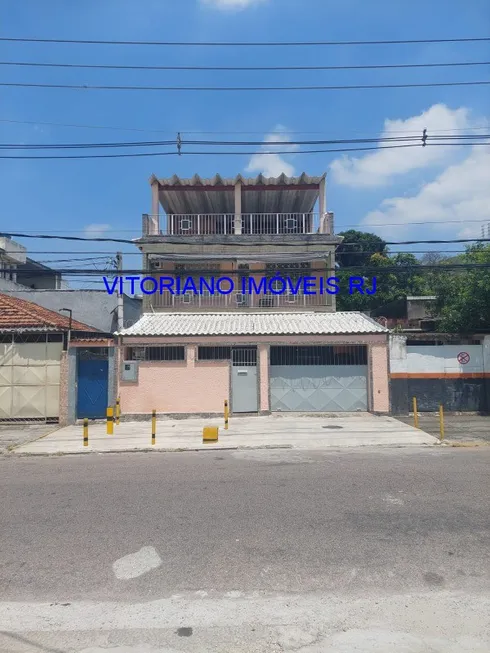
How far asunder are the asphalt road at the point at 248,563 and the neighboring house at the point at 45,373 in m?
8.18

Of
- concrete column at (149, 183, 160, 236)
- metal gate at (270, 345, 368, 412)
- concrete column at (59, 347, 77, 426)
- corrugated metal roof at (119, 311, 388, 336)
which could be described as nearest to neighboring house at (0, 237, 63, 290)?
concrete column at (149, 183, 160, 236)

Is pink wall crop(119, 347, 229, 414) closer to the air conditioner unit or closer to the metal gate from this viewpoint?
the air conditioner unit

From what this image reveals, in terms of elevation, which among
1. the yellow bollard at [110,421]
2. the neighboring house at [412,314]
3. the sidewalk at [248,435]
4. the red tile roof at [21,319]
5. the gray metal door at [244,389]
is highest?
the neighboring house at [412,314]

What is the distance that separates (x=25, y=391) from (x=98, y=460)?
6931 millimetres

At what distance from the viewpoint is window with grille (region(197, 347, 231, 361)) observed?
1711 cm

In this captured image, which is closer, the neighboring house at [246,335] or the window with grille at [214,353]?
the neighboring house at [246,335]

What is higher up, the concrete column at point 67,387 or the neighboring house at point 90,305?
the neighboring house at point 90,305

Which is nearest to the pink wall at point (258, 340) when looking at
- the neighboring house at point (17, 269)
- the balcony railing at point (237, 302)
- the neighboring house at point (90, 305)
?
the balcony railing at point (237, 302)

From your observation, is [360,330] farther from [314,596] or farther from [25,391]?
[314,596]

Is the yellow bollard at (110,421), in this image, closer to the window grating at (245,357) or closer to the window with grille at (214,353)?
the window with grille at (214,353)

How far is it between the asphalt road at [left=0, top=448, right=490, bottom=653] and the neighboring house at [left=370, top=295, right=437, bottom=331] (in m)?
14.1

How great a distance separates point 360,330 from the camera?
17.2 m

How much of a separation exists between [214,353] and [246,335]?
53.8 inches

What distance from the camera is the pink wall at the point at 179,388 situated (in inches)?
656
